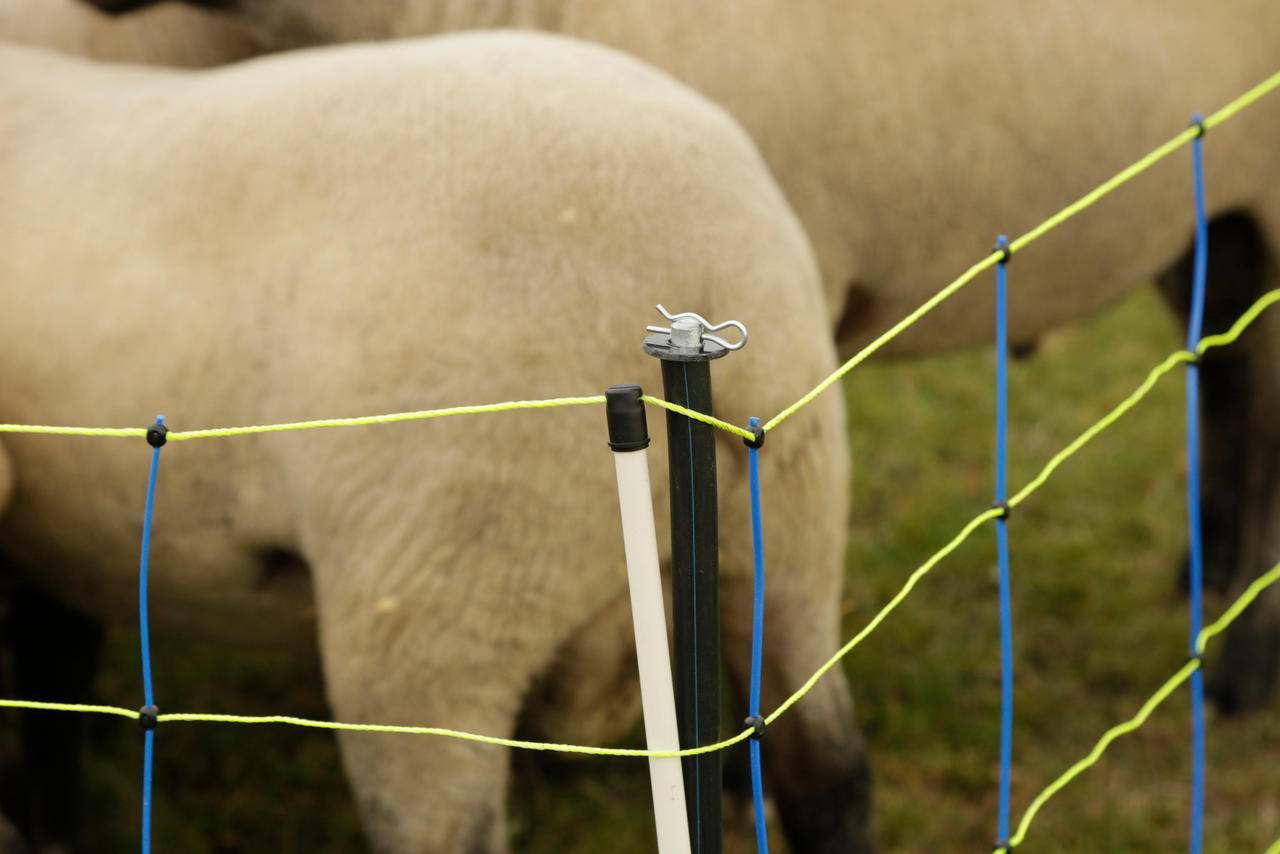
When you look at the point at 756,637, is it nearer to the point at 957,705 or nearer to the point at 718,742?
the point at 718,742

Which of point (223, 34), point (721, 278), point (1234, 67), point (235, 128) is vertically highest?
point (223, 34)

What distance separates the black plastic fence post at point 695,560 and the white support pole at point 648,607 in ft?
0.10

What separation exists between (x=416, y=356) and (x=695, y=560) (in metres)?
0.60

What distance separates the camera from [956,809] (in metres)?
2.83

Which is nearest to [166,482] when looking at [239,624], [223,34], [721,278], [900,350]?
[239,624]

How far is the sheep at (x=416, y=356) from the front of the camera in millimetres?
1702

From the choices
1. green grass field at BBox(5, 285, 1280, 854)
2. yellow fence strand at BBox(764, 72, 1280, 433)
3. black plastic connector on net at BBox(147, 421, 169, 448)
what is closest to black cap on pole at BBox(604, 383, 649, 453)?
yellow fence strand at BBox(764, 72, 1280, 433)

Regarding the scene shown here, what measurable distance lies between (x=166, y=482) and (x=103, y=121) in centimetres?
58

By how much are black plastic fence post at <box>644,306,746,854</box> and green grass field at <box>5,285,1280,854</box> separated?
1512mm

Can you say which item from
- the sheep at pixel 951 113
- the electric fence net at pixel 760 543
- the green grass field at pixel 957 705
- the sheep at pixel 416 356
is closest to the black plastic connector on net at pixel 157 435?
the electric fence net at pixel 760 543

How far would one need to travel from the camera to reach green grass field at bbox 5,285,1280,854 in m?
2.79

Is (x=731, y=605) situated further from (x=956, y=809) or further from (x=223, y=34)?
(x=223, y=34)

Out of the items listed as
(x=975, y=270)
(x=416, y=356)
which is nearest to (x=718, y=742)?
(x=975, y=270)

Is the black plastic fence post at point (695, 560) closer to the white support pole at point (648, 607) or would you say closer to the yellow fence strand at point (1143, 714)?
the white support pole at point (648, 607)
